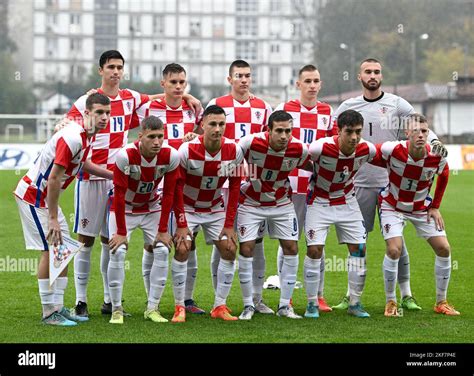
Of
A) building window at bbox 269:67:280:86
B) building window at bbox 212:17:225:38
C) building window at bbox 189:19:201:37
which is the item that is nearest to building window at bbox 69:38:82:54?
building window at bbox 189:19:201:37

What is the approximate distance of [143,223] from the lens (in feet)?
26.9

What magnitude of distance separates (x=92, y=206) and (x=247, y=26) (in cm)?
5232

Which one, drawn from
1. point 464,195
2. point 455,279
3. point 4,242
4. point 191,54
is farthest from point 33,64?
point 455,279

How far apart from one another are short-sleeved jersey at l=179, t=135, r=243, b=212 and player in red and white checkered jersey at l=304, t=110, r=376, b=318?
0.70 m

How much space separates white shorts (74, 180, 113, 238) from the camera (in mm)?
8328

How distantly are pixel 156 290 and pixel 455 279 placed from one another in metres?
3.93

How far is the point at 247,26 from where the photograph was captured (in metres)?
59.6

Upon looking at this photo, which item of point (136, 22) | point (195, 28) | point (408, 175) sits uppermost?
point (136, 22)

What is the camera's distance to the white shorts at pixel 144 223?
8102 mm

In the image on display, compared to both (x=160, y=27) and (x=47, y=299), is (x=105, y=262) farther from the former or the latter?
(x=160, y=27)

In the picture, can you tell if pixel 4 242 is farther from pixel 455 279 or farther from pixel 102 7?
pixel 102 7

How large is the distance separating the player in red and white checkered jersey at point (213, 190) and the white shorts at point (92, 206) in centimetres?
72

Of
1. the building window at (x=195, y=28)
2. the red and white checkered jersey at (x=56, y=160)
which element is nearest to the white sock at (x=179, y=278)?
the red and white checkered jersey at (x=56, y=160)

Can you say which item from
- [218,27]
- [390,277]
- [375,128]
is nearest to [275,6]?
[218,27]
